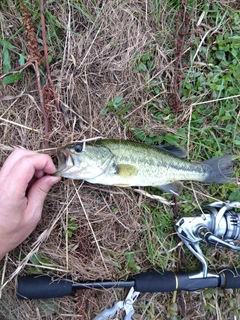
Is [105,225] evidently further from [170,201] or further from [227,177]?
[227,177]

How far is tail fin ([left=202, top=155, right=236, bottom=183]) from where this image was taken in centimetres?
314

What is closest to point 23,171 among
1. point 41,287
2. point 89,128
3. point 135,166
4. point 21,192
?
point 21,192

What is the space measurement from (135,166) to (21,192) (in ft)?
3.28

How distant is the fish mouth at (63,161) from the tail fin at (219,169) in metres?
1.32

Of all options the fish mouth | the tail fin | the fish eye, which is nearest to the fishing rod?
the tail fin

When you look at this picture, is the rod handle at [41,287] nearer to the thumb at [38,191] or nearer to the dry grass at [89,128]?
the dry grass at [89,128]

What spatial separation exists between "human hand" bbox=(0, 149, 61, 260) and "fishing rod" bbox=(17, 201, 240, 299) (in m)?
0.58

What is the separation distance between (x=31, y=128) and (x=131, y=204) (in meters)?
1.20

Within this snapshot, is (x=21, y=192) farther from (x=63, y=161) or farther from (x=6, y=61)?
(x=6, y=61)

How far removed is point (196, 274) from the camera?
310 cm

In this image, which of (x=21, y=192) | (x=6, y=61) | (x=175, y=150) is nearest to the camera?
(x=21, y=192)

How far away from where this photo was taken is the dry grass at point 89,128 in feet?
10.1

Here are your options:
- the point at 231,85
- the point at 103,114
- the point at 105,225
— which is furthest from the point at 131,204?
the point at 231,85

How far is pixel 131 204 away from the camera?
3.19 m
